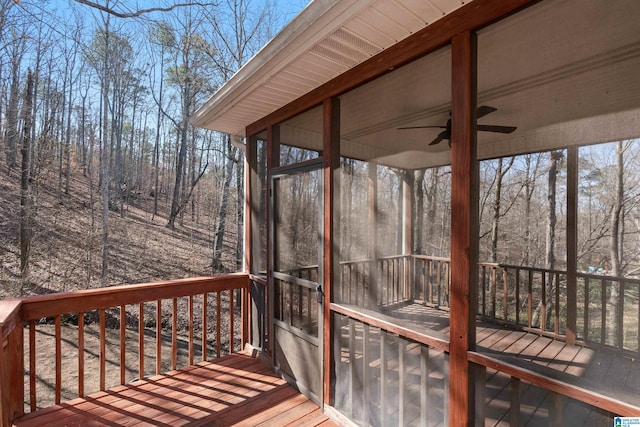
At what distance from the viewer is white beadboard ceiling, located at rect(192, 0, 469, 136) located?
5.18 feet

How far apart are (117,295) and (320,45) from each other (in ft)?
9.16

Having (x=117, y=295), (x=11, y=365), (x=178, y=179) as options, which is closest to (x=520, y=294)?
(x=117, y=295)

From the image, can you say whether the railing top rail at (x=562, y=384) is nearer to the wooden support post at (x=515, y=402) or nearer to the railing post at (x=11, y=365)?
the wooden support post at (x=515, y=402)

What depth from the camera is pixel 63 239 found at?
8.18 metres

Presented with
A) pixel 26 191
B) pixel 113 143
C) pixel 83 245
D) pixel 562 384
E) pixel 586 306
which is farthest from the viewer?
pixel 113 143

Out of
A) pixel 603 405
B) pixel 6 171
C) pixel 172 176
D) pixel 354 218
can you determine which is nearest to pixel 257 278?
pixel 354 218

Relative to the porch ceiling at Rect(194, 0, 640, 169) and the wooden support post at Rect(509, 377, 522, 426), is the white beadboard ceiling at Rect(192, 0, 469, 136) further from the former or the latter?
the wooden support post at Rect(509, 377, 522, 426)

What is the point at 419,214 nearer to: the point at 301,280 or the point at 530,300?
the point at 530,300

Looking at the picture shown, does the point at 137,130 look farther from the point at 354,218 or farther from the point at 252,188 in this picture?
the point at 354,218

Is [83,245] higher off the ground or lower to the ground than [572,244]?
lower

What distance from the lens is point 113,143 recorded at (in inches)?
400

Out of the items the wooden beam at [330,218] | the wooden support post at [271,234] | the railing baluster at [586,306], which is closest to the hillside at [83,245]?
the wooden support post at [271,234]

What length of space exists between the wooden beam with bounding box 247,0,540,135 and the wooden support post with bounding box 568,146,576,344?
0.75m

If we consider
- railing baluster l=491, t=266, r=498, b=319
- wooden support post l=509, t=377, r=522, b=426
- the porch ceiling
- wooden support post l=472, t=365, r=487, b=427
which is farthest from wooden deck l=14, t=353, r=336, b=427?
the porch ceiling
